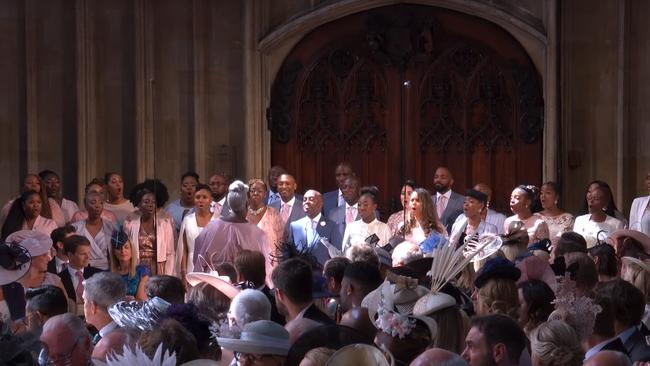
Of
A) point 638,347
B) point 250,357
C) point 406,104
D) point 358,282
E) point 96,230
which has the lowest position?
point 638,347

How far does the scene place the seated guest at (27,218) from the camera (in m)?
9.50

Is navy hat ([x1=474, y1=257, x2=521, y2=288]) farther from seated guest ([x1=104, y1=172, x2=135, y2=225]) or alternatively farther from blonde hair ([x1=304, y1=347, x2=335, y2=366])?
seated guest ([x1=104, y1=172, x2=135, y2=225])

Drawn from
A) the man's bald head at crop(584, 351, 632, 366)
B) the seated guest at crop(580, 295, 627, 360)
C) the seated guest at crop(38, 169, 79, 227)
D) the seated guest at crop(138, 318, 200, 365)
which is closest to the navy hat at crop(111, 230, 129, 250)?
the seated guest at crop(38, 169, 79, 227)

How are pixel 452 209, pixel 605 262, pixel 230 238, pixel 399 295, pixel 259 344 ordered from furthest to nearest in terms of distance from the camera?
pixel 452 209
pixel 230 238
pixel 605 262
pixel 399 295
pixel 259 344

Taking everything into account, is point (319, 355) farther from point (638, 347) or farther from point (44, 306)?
point (44, 306)

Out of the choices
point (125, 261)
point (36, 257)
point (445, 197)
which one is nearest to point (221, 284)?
point (36, 257)

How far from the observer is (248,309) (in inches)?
205

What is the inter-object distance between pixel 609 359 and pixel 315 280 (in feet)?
7.32

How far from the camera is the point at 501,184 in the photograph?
11836 mm

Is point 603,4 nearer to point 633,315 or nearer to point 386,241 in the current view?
point 386,241

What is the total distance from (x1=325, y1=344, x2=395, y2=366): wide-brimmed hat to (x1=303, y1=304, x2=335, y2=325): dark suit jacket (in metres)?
1.62

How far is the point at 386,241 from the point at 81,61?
11.0 ft

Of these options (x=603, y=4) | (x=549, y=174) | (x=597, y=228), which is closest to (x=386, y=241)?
(x=597, y=228)

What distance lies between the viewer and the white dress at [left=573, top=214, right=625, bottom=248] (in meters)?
9.58
